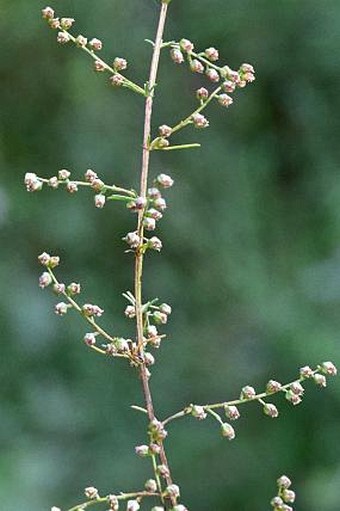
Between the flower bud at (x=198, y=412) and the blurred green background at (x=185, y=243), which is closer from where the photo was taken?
the flower bud at (x=198, y=412)

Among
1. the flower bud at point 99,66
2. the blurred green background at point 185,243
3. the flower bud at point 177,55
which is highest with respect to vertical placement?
the blurred green background at point 185,243

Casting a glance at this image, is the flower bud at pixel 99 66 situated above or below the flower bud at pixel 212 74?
above

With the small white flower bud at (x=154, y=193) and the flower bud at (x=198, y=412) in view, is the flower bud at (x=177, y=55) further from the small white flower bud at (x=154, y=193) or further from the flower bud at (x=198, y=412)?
the flower bud at (x=198, y=412)

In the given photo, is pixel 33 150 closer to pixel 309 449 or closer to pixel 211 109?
pixel 211 109

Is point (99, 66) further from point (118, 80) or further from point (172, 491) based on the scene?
point (172, 491)

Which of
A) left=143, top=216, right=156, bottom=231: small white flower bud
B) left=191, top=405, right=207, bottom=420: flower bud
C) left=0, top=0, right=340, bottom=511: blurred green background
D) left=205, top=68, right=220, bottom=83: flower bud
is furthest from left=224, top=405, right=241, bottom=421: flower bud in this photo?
left=0, top=0, right=340, bottom=511: blurred green background

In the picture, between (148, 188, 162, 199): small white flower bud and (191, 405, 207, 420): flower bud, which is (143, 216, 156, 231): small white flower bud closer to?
(148, 188, 162, 199): small white flower bud

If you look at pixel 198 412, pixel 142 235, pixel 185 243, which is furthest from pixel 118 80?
pixel 185 243

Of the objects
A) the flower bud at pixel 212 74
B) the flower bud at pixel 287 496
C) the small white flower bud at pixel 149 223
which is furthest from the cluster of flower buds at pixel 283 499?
the flower bud at pixel 212 74
